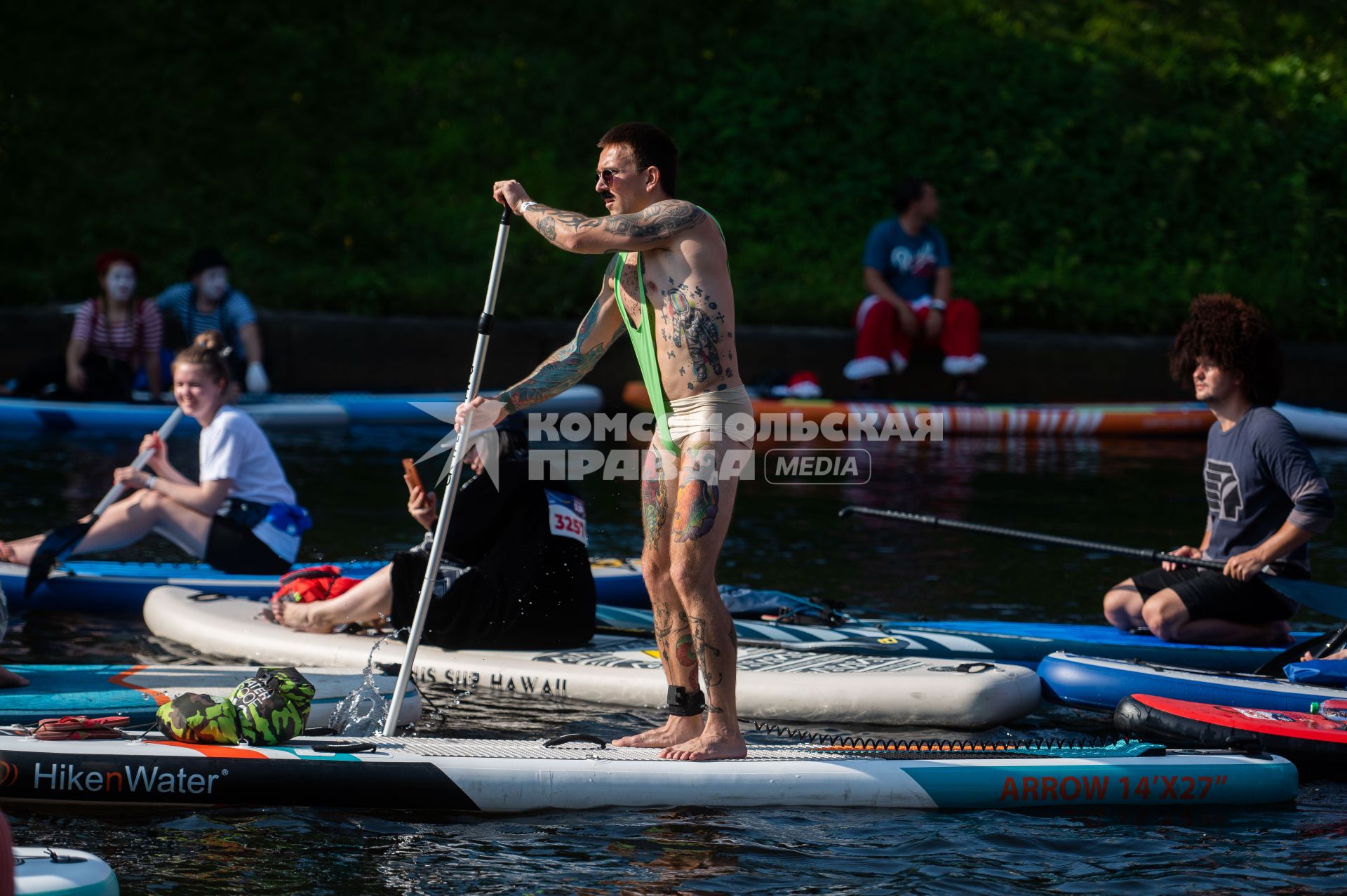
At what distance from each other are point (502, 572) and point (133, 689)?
4.34ft

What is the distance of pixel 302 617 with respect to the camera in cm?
619

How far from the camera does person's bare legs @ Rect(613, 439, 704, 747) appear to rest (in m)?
4.59

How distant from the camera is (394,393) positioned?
13602mm

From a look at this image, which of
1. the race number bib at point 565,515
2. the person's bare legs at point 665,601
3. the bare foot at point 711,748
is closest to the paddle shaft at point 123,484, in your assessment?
the race number bib at point 565,515

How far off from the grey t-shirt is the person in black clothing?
2281mm

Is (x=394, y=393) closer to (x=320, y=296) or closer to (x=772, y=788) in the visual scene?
(x=320, y=296)

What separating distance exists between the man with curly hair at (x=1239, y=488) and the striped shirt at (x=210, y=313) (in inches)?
352

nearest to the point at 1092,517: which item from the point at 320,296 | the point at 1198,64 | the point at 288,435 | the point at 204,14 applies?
the point at 288,435

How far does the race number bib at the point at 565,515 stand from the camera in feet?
19.0

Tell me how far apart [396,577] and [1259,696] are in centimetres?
293

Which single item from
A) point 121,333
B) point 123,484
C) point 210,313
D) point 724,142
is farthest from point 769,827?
point 724,142

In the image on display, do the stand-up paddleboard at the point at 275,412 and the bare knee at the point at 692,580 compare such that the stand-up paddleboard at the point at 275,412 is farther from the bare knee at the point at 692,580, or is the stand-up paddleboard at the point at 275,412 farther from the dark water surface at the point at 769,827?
the bare knee at the point at 692,580

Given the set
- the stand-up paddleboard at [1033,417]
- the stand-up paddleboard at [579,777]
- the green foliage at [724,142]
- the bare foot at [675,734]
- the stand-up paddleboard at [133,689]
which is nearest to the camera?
the stand-up paddleboard at [579,777]

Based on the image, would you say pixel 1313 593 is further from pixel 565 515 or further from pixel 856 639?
pixel 565 515
